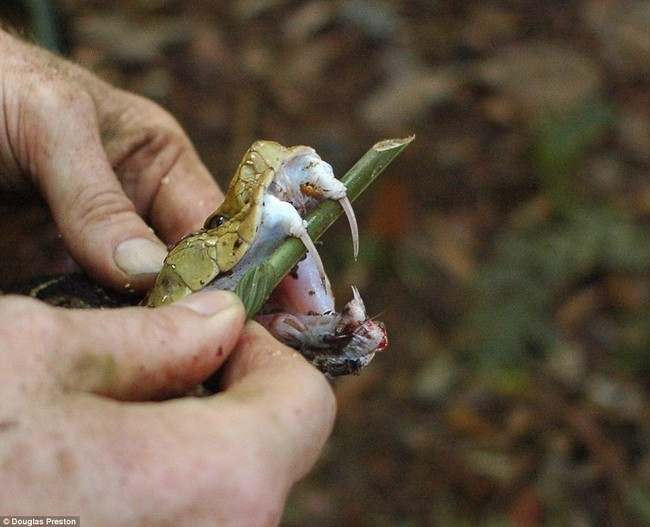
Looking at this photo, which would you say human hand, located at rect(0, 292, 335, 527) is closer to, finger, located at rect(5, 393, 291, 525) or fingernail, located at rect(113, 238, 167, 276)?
finger, located at rect(5, 393, 291, 525)

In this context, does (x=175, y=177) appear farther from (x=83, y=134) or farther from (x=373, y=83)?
(x=373, y=83)

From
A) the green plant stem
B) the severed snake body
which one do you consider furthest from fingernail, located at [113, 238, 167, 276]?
the green plant stem

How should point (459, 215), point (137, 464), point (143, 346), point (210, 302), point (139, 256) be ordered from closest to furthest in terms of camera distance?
point (137, 464) < point (143, 346) < point (210, 302) < point (139, 256) < point (459, 215)

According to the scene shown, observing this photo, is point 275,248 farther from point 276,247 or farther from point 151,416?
point 151,416

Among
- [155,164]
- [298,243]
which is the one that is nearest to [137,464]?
[298,243]

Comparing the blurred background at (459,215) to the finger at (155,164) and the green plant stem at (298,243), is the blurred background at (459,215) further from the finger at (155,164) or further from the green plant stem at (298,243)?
the green plant stem at (298,243)

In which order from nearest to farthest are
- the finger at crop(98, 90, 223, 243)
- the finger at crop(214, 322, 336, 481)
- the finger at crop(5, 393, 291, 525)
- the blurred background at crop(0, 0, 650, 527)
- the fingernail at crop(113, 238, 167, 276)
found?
the finger at crop(5, 393, 291, 525)
the finger at crop(214, 322, 336, 481)
the fingernail at crop(113, 238, 167, 276)
the finger at crop(98, 90, 223, 243)
the blurred background at crop(0, 0, 650, 527)
